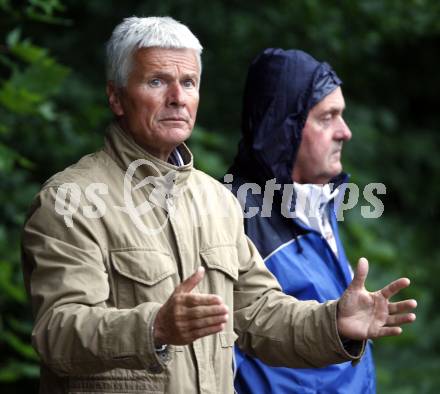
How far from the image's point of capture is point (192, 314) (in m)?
2.53

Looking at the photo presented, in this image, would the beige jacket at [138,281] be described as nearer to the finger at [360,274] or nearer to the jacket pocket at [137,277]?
the jacket pocket at [137,277]

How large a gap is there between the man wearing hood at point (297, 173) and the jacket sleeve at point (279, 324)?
0.51 meters

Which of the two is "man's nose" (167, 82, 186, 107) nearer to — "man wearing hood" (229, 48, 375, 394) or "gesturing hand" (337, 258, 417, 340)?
"gesturing hand" (337, 258, 417, 340)

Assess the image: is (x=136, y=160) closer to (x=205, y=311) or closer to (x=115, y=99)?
(x=115, y=99)

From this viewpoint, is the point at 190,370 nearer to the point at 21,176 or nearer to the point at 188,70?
the point at 188,70

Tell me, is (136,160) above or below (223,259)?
above

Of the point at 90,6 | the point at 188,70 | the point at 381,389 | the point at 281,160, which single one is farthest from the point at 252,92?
the point at 381,389

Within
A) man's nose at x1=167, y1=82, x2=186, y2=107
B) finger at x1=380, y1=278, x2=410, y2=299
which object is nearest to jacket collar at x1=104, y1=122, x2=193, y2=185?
man's nose at x1=167, y1=82, x2=186, y2=107

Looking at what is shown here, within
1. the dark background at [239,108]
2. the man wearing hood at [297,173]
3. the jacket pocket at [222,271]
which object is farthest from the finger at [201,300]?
the dark background at [239,108]

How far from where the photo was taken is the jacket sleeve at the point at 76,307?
2.62 metres

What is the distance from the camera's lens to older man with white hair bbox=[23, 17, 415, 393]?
265cm

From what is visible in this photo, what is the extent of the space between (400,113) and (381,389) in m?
2.84

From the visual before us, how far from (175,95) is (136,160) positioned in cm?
23

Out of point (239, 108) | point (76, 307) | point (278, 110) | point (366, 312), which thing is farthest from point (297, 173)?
point (239, 108)
